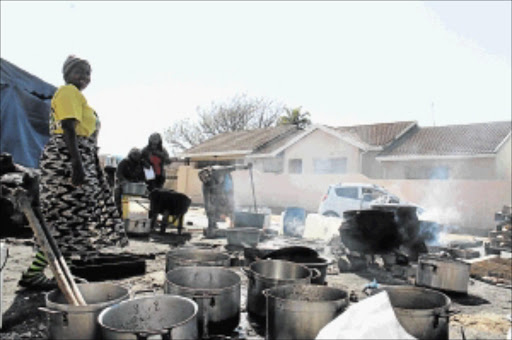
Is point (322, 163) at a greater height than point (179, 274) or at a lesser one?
greater

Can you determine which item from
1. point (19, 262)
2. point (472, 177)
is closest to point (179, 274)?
point (19, 262)

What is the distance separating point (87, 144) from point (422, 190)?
53.1 feet

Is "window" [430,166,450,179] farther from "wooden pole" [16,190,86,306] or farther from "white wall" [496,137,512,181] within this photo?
"wooden pole" [16,190,86,306]

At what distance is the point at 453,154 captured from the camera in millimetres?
18953

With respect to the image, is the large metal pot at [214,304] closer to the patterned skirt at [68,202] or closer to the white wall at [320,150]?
the patterned skirt at [68,202]

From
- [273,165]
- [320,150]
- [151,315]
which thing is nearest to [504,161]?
[320,150]

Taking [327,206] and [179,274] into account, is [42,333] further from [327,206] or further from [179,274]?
[327,206]

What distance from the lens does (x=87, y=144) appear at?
12.2ft

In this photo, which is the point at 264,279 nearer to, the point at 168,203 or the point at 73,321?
the point at 73,321

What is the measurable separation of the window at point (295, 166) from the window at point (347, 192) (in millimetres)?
11137

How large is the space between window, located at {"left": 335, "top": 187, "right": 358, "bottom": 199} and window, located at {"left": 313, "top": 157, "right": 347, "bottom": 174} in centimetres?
902

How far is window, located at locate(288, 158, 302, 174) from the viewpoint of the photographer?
24.6 meters

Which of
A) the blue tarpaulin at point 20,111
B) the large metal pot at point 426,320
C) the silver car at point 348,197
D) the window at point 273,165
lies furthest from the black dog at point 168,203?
the window at point 273,165

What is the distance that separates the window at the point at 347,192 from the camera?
522 inches
